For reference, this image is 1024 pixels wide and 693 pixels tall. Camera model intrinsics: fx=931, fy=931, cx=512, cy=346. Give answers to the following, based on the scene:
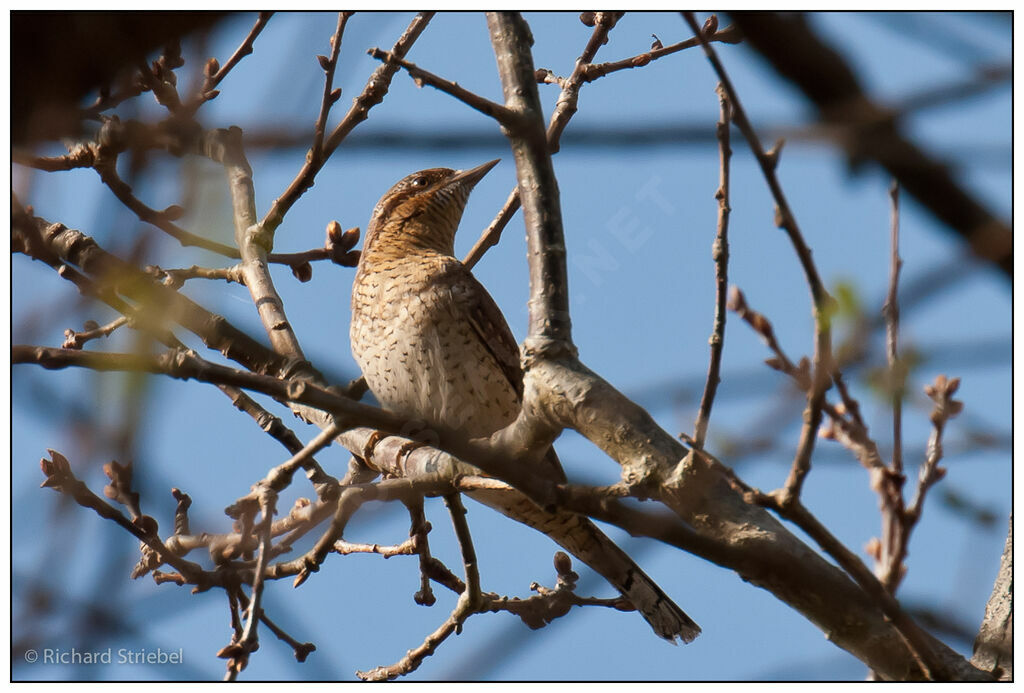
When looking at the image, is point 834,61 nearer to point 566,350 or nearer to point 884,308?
point 884,308

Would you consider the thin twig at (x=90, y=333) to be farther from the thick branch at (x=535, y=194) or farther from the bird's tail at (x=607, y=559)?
the bird's tail at (x=607, y=559)

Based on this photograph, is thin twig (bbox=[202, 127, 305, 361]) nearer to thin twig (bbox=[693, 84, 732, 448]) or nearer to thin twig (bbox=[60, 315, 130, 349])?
thin twig (bbox=[60, 315, 130, 349])

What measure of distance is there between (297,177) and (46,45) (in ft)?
9.40

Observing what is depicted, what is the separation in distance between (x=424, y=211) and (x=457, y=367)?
1428 mm

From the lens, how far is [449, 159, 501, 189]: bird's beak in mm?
5707

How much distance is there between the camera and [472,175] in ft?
18.8

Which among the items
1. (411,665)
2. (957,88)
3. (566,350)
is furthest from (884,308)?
(411,665)

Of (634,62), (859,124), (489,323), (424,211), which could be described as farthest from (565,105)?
(859,124)

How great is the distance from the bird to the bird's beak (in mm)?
928

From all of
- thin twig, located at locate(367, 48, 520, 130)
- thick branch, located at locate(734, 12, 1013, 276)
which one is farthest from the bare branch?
thick branch, located at locate(734, 12, 1013, 276)

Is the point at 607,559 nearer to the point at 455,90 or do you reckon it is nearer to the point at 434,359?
the point at 434,359

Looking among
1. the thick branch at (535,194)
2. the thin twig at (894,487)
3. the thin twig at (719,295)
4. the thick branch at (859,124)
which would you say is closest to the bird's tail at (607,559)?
the thick branch at (535,194)

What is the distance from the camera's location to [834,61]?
0.98 metres

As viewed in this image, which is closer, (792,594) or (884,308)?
(884,308)
